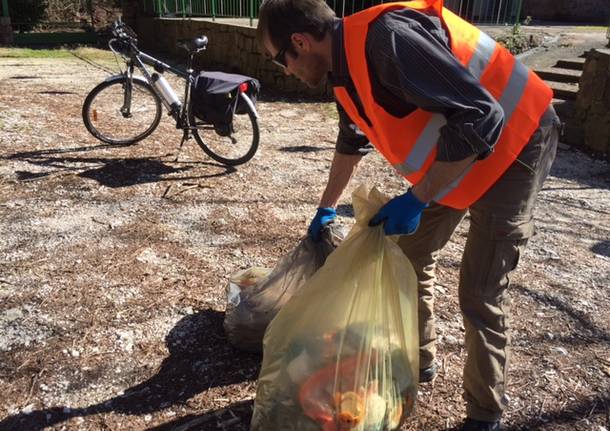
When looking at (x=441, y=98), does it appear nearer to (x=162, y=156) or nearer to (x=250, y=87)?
(x=250, y=87)

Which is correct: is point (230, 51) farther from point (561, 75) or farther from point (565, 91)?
point (565, 91)

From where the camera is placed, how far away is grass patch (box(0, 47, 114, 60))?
34.4 ft

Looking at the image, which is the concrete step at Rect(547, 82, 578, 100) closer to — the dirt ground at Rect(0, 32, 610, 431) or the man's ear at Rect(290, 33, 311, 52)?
the dirt ground at Rect(0, 32, 610, 431)

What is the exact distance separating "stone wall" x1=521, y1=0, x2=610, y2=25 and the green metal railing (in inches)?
134

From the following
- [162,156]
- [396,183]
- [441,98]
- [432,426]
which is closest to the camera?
[441,98]

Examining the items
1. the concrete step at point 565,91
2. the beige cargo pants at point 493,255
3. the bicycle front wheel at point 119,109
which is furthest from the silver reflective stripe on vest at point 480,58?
the concrete step at point 565,91

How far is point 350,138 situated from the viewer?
2.13 meters

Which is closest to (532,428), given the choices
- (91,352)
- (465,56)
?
(465,56)

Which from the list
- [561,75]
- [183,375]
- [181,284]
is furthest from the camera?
[561,75]

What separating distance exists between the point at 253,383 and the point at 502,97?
143 centimetres

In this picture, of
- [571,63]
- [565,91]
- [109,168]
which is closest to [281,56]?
[109,168]

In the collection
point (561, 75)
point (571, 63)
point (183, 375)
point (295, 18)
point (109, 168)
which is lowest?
point (183, 375)

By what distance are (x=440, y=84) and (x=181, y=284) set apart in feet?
6.35

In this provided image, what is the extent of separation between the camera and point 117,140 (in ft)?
16.8
